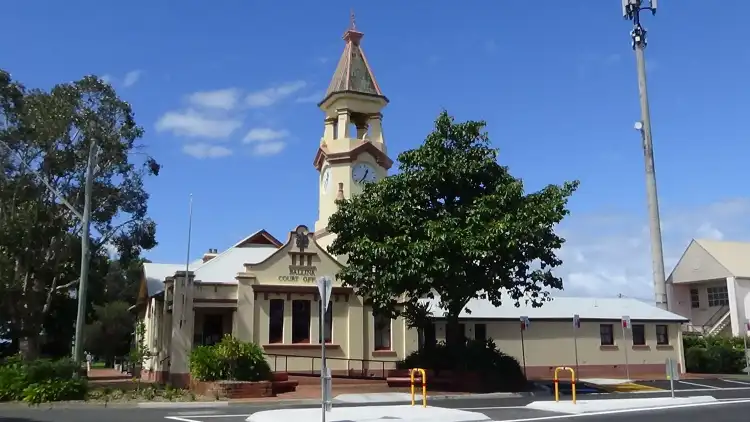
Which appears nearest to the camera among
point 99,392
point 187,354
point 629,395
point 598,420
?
point 598,420

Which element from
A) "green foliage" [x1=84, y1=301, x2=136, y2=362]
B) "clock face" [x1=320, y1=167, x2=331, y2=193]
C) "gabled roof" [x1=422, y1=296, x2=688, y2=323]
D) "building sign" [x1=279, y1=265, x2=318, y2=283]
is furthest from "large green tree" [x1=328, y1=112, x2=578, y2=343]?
"green foliage" [x1=84, y1=301, x2=136, y2=362]

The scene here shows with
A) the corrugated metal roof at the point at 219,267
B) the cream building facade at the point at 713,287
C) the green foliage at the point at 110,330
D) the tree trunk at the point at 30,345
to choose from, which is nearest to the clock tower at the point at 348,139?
the corrugated metal roof at the point at 219,267

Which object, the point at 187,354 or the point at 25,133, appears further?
the point at 25,133

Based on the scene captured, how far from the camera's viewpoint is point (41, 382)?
20.7m

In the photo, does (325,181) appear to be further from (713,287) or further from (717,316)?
(713,287)

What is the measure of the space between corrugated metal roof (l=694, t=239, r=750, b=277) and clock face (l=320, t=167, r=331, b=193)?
2768 cm

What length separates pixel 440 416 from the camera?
1686cm

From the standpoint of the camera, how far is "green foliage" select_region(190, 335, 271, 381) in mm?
22922

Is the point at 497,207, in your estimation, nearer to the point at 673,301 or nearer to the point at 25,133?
the point at 25,133

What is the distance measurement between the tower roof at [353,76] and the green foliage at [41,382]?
63.3 ft

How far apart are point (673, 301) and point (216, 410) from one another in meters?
41.2

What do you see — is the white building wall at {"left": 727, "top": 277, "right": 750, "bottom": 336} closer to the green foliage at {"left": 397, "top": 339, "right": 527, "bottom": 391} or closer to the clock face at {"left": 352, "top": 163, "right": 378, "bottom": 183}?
the green foliage at {"left": 397, "top": 339, "right": 527, "bottom": 391}

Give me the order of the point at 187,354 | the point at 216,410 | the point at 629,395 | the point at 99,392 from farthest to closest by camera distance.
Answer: the point at 187,354, the point at 629,395, the point at 99,392, the point at 216,410

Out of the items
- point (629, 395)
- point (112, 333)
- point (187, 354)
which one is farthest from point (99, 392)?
point (112, 333)
